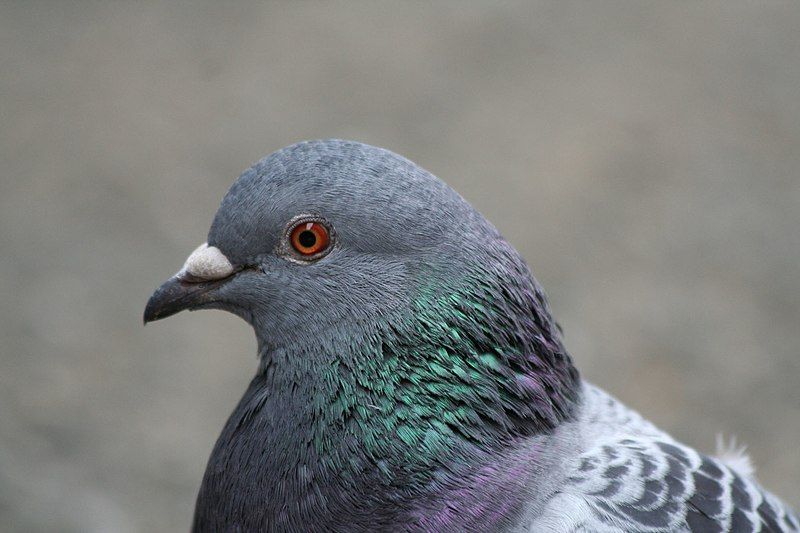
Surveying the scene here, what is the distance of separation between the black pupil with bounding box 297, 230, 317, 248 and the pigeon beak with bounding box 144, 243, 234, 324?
27cm

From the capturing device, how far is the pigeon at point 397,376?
3119mm

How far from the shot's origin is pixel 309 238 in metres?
3.27

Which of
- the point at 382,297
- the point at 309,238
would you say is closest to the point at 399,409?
the point at 382,297

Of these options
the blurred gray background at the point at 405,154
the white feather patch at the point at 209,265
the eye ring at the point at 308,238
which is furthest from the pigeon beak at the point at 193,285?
the blurred gray background at the point at 405,154

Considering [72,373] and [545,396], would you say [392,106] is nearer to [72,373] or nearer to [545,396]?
[72,373]

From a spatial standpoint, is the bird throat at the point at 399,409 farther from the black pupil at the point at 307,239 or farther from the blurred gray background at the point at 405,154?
the blurred gray background at the point at 405,154

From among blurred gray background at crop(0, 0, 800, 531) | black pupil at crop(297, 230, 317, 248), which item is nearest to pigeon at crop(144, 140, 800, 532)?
black pupil at crop(297, 230, 317, 248)

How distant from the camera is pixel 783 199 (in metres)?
7.79

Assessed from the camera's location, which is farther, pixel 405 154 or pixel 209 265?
pixel 405 154

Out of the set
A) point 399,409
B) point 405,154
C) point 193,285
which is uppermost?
point 405,154

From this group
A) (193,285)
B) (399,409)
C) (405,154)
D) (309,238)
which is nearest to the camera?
(399,409)

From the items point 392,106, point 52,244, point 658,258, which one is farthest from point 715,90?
point 52,244

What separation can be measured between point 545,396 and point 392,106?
18.0 ft

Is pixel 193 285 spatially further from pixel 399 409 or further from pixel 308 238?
pixel 399 409
